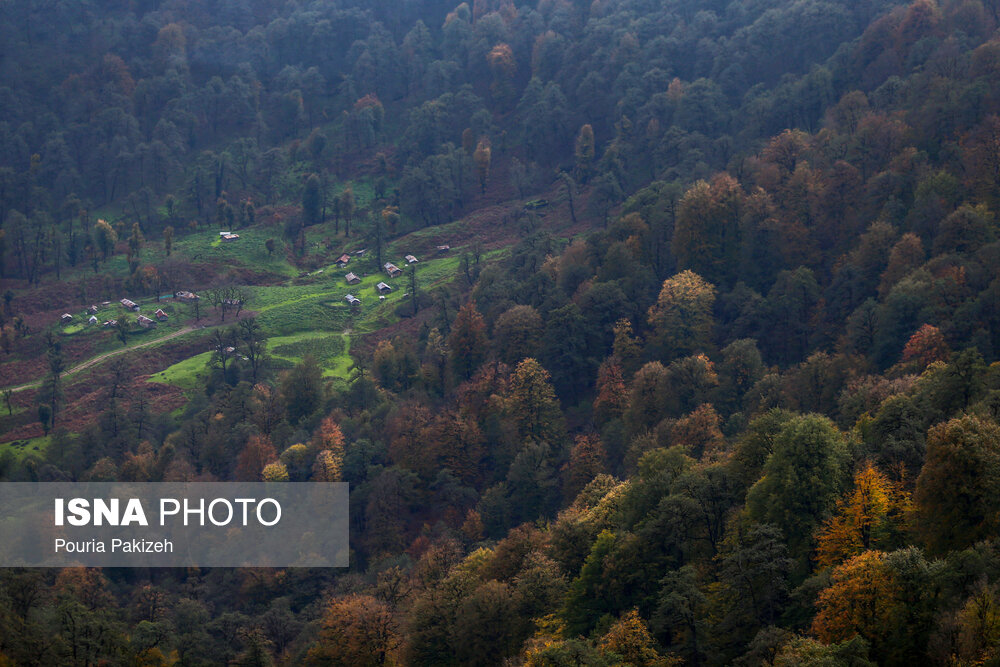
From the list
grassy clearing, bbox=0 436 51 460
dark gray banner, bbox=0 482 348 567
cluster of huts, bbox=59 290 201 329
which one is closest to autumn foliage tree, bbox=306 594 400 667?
dark gray banner, bbox=0 482 348 567

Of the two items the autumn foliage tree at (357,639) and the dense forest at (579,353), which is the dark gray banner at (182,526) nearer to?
the dense forest at (579,353)

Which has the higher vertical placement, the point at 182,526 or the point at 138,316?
the point at 138,316

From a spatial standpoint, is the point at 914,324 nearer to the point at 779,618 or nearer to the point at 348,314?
the point at 779,618

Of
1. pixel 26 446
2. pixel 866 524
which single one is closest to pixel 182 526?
pixel 26 446

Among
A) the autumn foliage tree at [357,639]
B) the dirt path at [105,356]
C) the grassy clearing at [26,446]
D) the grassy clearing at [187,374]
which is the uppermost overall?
the dirt path at [105,356]

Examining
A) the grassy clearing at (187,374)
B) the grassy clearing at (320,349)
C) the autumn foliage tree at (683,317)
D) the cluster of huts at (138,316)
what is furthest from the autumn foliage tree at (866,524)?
the cluster of huts at (138,316)

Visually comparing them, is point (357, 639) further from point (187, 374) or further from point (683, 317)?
point (187, 374)
